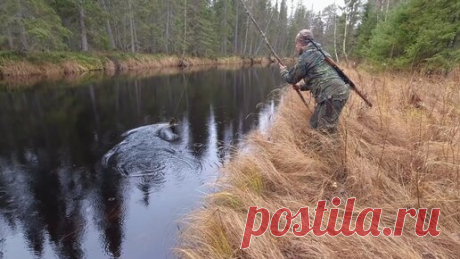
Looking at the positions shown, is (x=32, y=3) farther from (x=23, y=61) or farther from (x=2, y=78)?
(x=2, y=78)

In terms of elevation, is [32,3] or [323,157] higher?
[32,3]

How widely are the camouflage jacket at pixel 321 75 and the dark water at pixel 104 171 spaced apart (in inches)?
88.2

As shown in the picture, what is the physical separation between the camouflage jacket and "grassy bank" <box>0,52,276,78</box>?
747 inches

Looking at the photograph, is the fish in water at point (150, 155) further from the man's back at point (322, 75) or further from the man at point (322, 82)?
the man's back at point (322, 75)

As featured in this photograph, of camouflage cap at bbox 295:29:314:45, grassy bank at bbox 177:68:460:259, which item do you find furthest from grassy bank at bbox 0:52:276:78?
camouflage cap at bbox 295:29:314:45

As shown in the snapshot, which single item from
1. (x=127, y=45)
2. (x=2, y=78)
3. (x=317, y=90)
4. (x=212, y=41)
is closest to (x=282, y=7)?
(x=212, y=41)

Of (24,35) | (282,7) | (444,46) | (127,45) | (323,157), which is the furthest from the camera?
(282,7)

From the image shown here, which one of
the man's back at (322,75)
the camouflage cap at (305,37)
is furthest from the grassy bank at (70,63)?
the man's back at (322,75)

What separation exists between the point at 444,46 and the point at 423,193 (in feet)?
29.9

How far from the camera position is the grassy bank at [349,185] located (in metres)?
2.34

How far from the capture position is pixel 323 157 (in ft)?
13.6

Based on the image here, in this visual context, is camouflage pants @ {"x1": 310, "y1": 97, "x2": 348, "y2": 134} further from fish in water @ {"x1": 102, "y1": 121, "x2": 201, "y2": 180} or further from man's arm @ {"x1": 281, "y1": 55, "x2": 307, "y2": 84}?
fish in water @ {"x1": 102, "y1": 121, "x2": 201, "y2": 180}

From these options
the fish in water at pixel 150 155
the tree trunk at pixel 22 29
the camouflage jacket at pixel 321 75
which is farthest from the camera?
the tree trunk at pixel 22 29

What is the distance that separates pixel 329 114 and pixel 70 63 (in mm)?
21119
